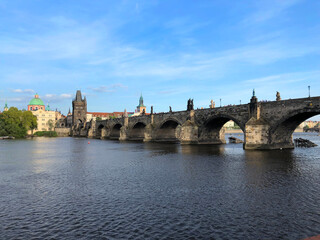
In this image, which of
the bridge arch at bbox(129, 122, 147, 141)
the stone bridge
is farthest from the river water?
the bridge arch at bbox(129, 122, 147, 141)

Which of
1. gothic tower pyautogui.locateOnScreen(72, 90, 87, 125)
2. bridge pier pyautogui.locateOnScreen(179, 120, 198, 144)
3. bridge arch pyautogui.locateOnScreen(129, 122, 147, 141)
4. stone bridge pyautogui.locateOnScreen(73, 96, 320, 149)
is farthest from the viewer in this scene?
gothic tower pyautogui.locateOnScreen(72, 90, 87, 125)

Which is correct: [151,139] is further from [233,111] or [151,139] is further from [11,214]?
[11,214]

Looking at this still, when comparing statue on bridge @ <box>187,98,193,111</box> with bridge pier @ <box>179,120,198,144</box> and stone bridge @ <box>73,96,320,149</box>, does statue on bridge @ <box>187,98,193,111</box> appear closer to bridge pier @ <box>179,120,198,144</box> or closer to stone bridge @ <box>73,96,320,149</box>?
stone bridge @ <box>73,96,320,149</box>

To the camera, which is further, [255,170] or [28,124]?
[28,124]

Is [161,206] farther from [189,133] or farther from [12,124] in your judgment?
[12,124]

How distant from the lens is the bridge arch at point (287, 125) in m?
35.6

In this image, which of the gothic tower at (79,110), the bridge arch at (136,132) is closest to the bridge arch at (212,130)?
the bridge arch at (136,132)

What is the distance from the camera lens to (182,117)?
6034 cm

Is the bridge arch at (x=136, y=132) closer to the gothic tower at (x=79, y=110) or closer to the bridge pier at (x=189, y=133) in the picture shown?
the bridge pier at (x=189, y=133)

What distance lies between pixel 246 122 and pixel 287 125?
620 cm

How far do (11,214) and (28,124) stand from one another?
354ft

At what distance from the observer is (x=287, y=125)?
3900 cm

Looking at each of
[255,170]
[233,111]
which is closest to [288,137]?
[233,111]

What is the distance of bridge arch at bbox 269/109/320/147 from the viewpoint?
117ft
